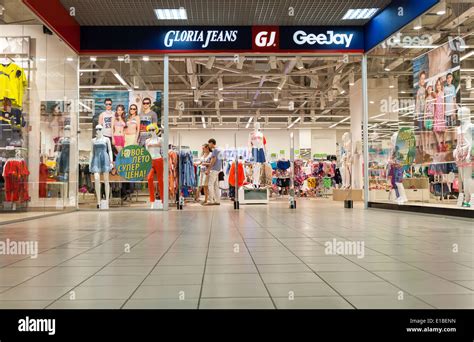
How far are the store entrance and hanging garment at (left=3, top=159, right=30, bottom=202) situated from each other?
184 centimetres

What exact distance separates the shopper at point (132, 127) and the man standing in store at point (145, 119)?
0.10 metres

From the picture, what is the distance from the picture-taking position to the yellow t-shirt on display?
8219 millimetres

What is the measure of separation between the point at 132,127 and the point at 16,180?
2.90 metres

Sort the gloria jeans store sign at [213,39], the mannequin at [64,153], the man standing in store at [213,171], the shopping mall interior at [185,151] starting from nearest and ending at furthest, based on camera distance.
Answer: the shopping mall interior at [185,151]
the mannequin at [64,153]
the gloria jeans store sign at [213,39]
the man standing in store at [213,171]

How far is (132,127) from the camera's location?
10.5m

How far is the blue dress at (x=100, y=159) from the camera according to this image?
33.9 ft

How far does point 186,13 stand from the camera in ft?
31.4

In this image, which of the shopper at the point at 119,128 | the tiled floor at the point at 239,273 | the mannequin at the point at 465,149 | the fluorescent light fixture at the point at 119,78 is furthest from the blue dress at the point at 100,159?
the mannequin at the point at 465,149

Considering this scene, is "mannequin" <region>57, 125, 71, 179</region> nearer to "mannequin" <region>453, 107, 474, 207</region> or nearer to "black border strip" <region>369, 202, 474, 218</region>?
"black border strip" <region>369, 202, 474, 218</region>

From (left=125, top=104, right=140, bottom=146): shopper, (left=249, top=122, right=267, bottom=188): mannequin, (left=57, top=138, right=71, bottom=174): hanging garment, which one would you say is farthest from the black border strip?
(left=57, top=138, right=71, bottom=174): hanging garment

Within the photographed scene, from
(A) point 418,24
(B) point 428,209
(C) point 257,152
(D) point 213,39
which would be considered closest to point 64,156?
(D) point 213,39

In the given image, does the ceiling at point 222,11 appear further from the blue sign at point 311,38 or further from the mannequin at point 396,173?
the mannequin at point 396,173
